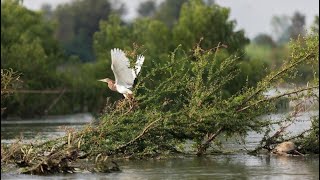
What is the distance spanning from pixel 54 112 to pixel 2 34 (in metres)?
5.13

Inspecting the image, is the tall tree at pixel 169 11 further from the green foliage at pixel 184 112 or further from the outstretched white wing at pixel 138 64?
the outstretched white wing at pixel 138 64

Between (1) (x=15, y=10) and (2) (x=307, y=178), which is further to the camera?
(1) (x=15, y=10)

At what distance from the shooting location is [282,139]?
20.8m

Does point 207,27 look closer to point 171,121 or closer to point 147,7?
point 171,121

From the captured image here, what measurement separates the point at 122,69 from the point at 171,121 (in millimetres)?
1464

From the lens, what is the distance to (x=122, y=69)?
1977 centimetres

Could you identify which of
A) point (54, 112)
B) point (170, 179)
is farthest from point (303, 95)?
point (54, 112)

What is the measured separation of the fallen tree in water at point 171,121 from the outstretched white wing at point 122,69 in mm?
280

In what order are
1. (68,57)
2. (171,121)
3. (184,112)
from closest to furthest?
1. (171,121)
2. (184,112)
3. (68,57)

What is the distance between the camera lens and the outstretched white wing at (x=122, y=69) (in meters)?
19.4

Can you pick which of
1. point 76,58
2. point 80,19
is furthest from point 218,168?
point 80,19

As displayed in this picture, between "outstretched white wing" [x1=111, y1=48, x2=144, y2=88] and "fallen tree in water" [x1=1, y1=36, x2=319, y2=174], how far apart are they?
28cm

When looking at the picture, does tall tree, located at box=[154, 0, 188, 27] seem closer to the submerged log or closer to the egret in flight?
the submerged log

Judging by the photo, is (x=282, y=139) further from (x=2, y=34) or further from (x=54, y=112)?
(x=2, y=34)
